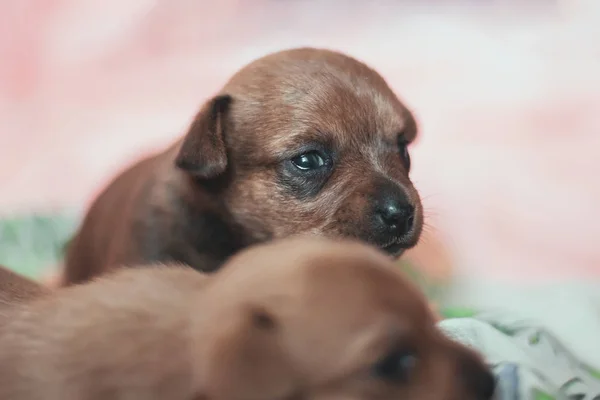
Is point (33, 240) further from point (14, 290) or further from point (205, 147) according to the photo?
point (14, 290)

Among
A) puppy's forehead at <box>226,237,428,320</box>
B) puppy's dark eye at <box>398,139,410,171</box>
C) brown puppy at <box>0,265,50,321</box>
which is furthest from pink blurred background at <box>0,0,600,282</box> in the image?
puppy's forehead at <box>226,237,428,320</box>

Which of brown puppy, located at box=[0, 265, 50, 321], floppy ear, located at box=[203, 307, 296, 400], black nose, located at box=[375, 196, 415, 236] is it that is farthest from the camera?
black nose, located at box=[375, 196, 415, 236]

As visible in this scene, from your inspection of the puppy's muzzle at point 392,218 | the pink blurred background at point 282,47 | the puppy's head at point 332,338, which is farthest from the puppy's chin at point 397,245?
the pink blurred background at point 282,47

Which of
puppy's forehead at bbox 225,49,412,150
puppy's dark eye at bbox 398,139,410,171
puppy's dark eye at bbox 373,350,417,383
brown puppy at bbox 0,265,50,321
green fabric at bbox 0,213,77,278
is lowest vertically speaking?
green fabric at bbox 0,213,77,278

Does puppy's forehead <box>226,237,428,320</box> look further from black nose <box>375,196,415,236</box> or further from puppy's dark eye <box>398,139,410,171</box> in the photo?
puppy's dark eye <box>398,139,410,171</box>

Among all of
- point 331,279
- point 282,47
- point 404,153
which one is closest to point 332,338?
point 331,279

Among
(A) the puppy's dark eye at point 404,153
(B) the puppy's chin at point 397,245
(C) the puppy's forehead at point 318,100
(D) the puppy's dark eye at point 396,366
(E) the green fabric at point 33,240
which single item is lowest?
(E) the green fabric at point 33,240

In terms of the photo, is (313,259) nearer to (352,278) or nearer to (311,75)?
(352,278)

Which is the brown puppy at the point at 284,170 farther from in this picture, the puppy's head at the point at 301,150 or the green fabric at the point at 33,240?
the green fabric at the point at 33,240
